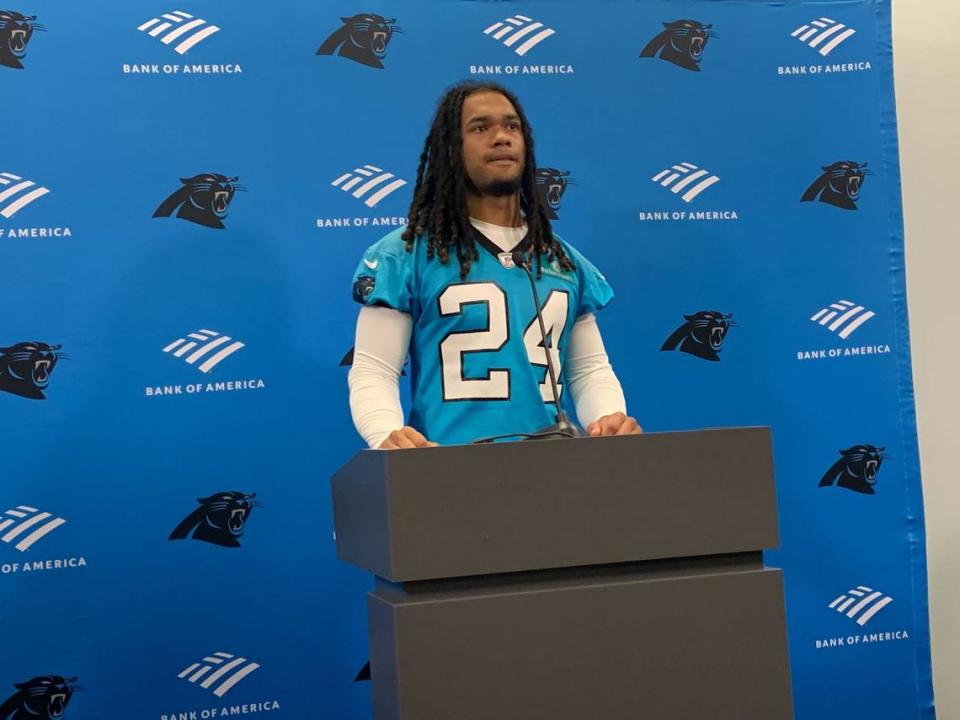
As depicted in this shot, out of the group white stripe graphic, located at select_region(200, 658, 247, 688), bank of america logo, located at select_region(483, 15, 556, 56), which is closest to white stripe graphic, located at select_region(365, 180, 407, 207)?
bank of america logo, located at select_region(483, 15, 556, 56)

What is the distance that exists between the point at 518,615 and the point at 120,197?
6.49 ft

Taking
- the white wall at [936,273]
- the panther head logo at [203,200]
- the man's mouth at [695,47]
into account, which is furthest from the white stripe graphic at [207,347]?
the white wall at [936,273]

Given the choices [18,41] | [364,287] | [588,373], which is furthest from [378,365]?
[18,41]

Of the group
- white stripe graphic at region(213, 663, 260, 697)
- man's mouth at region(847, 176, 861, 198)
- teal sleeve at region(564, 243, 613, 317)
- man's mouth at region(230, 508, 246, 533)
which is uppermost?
man's mouth at region(847, 176, 861, 198)

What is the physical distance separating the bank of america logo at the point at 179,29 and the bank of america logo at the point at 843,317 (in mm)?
1960

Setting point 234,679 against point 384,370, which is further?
point 234,679

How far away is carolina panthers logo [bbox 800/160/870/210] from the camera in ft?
11.4

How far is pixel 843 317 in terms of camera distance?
3.46 m

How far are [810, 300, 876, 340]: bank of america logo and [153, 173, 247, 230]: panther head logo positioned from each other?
1762 millimetres

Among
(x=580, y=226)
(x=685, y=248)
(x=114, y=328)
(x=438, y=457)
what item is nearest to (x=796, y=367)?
(x=685, y=248)

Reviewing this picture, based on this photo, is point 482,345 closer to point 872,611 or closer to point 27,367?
point 27,367

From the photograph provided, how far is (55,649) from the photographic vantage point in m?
2.89

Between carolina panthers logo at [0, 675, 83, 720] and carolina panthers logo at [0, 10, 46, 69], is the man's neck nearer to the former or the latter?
carolina panthers logo at [0, 10, 46, 69]

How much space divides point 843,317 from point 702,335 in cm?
46
